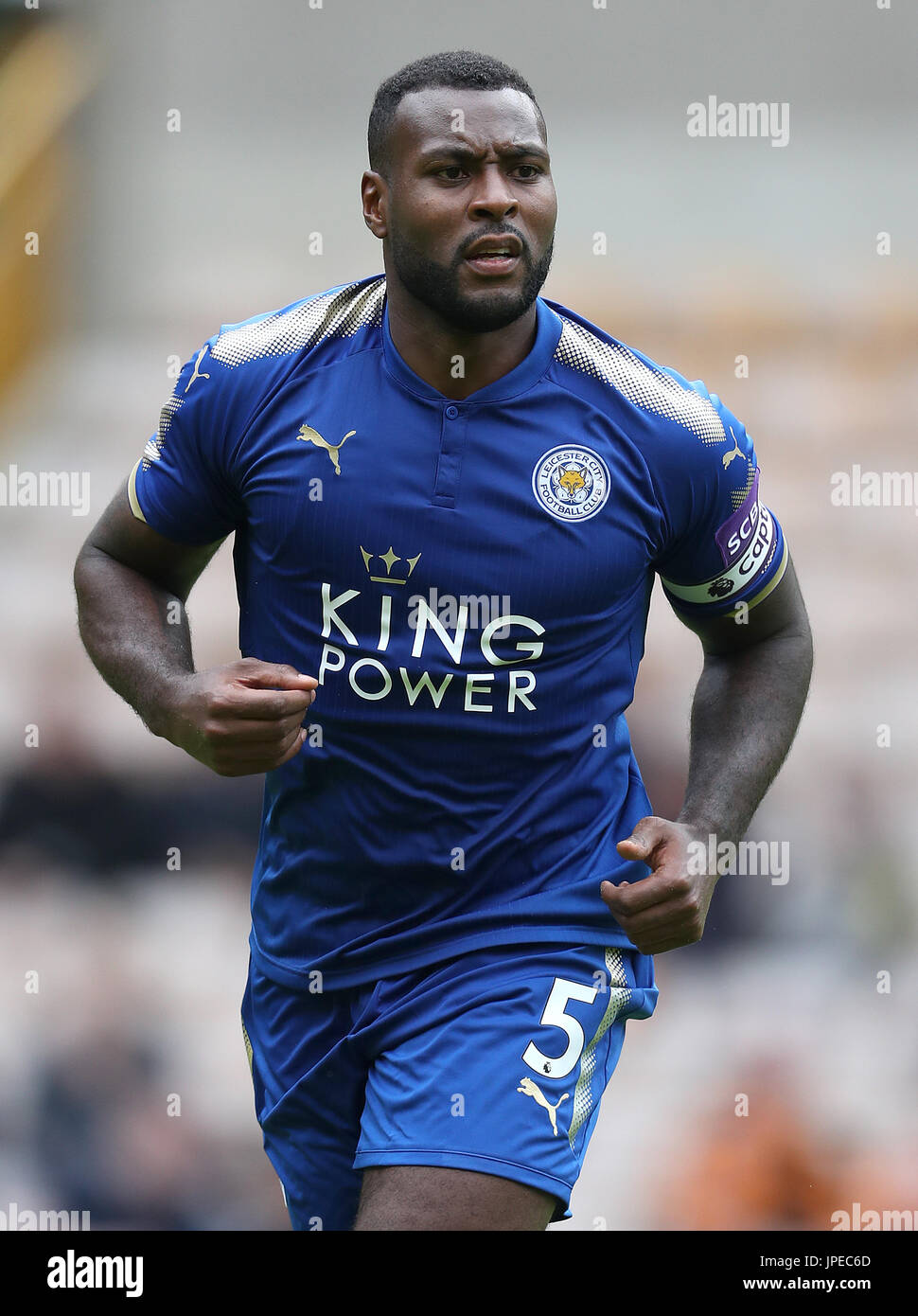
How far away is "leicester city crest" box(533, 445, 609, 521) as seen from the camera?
9.06 feet

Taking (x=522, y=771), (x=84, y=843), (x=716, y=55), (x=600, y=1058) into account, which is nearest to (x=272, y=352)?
(x=522, y=771)

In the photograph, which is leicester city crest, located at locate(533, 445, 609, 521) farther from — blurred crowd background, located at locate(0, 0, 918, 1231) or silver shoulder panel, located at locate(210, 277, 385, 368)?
blurred crowd background, located at locate(0, 0, 918, 1231)

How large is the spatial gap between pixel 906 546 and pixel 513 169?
12.7 ft

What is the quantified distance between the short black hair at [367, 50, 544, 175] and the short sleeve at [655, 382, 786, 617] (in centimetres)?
61

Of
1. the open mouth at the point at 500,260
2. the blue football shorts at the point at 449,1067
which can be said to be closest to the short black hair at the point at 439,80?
the open mouth at the point at 500,260

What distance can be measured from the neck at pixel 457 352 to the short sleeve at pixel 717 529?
12.8 inches

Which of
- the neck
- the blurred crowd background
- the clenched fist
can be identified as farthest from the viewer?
the blurred crowd background

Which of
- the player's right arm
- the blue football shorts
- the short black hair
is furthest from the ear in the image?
the blue football shorts

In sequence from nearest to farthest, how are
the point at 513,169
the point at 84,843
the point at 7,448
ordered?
the point at 513,169 < the point at 84,843 < the point at 7,448

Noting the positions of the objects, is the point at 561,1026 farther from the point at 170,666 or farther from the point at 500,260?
the point at 500,260

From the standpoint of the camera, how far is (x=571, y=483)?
2771mm

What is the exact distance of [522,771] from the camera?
279 centimetres

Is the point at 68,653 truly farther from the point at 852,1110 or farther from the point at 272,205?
the point at 852,1110

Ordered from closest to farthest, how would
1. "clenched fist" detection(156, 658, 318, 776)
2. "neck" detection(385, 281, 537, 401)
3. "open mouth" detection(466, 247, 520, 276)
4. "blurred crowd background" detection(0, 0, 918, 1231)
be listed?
1. "clenched fist" detection(156, 658, 318, 776)
2. "open mouth" detection(466, 247, 520, 276)
3. "neck" detection(385, 281, 537, 401)
4. "blurred crowd background" detection(0, 0, 918, 1231)
